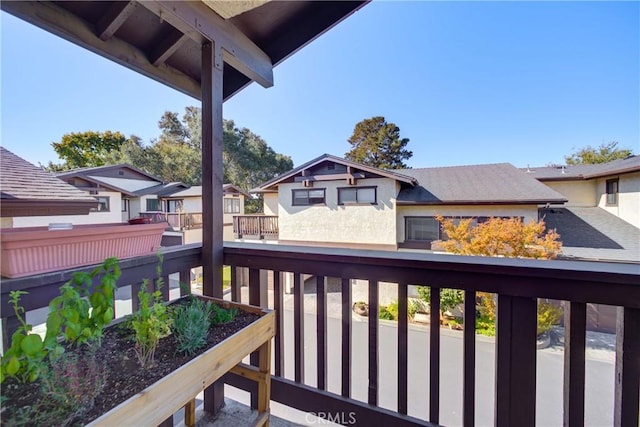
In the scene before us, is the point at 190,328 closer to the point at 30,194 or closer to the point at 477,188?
the point at 30,194

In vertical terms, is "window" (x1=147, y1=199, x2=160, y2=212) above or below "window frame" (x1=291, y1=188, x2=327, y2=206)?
below

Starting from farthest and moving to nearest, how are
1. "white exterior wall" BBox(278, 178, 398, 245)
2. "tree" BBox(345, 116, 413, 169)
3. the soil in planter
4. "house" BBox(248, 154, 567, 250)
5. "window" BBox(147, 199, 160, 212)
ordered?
"white exterior wall" BBox(278, 178, 398, 245), "house" BBox(248, 154, 567, 250), "tree" BBox(345, 116, 413, 169), "window" BBox(147, 199, 160, 212), the soil in planter

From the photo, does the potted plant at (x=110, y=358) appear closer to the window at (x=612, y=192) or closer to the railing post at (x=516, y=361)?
the railing post at (x=516, y=361)

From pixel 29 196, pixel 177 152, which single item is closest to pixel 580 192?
pixel 29 196

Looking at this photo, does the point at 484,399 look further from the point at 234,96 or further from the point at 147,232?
the point at 234,96

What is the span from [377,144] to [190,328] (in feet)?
24.5

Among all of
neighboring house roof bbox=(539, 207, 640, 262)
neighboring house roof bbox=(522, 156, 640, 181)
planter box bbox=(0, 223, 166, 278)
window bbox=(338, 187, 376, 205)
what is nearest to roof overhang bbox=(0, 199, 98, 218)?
planter box bbox=(0, 223, 166, 278)

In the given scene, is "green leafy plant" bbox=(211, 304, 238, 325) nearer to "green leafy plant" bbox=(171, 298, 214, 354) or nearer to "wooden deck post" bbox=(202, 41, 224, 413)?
"green leafy plant" bbox=(171, 298, 214, 354)

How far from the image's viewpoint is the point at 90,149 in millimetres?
3754

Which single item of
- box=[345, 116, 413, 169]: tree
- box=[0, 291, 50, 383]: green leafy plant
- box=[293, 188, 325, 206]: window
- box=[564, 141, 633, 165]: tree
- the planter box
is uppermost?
box=[564, 141, 633, 165]: tree

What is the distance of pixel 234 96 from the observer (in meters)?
1.95

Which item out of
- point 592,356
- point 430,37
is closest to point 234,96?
point 430,37

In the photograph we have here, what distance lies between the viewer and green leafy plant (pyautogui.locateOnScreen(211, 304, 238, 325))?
1.16 metres

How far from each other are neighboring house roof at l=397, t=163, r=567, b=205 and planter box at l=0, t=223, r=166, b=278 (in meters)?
7.38
